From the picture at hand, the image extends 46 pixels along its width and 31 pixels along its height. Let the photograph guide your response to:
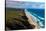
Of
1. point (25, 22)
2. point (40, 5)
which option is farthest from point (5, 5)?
point (40, 5)

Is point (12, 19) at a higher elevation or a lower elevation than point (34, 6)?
lower

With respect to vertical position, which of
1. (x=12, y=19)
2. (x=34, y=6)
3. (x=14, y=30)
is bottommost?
(x=14, y=30)

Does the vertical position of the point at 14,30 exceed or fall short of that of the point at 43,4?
it falls short
